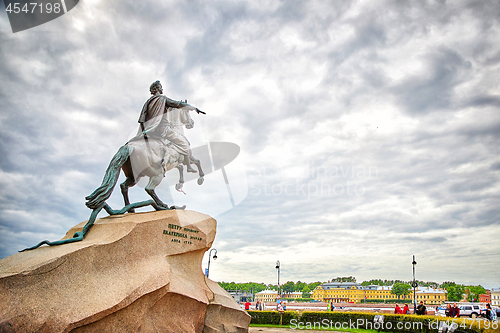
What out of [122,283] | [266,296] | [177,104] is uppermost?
[177,104]

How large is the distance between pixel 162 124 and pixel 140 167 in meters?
1.38

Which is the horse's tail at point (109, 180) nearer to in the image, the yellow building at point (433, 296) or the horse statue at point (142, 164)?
the horse statue at point (142, 164)

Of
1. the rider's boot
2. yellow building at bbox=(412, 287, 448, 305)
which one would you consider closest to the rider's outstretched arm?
the rider's boot

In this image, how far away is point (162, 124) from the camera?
9344 mm

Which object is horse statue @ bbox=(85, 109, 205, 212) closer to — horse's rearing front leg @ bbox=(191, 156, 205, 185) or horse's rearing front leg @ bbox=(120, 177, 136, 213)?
horse's rearing front leg @ bbox=(120, 177, 136, 213)

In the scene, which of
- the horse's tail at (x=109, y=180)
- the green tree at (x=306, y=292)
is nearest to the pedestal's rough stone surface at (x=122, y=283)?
the horse's tail at (x=109, y=180)

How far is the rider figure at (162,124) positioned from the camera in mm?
9211

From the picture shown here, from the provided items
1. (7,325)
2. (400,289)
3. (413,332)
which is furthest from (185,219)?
(400,289)

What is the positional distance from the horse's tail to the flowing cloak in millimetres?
900

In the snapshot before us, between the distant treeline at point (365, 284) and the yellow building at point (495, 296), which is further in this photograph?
the distant treeline at point (365, 284)

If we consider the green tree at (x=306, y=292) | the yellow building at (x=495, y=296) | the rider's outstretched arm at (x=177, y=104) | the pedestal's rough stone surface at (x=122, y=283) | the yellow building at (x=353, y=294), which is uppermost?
the rider's outstretched arm at (x=177, y=104)

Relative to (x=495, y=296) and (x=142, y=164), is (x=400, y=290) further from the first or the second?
(x=142, y=164)

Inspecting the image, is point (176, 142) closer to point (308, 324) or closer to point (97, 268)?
point (97, 268)

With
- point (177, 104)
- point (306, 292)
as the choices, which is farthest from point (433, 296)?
point (177, 104)
